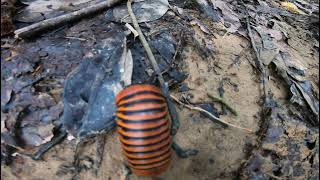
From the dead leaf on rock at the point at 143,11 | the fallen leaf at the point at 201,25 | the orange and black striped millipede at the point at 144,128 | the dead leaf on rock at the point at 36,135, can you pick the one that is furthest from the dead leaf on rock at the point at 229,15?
the dead leaf on rock at the point at 36,135

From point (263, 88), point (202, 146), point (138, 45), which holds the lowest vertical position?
Answer: point (202, 146)

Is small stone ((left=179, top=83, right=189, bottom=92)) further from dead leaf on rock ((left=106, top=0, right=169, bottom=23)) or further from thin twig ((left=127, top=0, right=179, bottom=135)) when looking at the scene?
dead leaf on rock ((left=106, top=0, right=169, bottom=23))

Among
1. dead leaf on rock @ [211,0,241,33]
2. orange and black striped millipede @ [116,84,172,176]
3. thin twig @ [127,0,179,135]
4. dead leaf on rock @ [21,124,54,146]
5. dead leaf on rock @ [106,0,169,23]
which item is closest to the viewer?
orange and black striped millipede @ [116,84,172,176]

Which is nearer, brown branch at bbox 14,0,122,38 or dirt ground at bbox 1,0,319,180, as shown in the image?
dirt ground at bbox 1,0,319,180

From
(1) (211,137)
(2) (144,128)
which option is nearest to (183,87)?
(1) (211,137)

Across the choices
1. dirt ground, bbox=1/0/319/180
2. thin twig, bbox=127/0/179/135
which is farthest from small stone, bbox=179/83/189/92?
thin twig, bbox=127/0/179/135

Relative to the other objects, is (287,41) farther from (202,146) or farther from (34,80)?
(34,80)

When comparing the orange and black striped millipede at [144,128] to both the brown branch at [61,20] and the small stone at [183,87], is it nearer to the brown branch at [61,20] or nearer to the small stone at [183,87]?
the small stone at [183,87]

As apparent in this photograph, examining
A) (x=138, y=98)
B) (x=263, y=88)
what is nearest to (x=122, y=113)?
(x=138, y=98)
